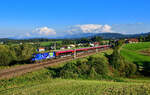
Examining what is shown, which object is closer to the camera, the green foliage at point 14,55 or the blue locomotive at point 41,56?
the green foliage at point 14,55

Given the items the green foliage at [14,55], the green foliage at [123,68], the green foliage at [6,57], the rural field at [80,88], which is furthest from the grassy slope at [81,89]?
the green foliage at [123,68]

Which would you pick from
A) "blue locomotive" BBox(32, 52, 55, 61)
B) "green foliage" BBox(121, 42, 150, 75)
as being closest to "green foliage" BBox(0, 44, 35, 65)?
"blue locomotive" BBox(32, 52, 55, 61)

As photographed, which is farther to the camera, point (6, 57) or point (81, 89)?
point (6, 57)

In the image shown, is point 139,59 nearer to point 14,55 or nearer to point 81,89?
point 14,55

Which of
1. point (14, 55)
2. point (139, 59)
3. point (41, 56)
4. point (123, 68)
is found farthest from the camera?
point (139, 59)

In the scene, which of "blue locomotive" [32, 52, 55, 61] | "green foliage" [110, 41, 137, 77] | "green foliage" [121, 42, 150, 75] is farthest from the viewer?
"green foliage" [121, 42, 150, 75]

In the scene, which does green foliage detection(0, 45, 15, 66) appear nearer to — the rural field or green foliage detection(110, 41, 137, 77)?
the rural field

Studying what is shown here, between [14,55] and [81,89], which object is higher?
[14,55]

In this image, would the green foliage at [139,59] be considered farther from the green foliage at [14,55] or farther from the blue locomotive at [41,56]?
the green foliage at [14,55]

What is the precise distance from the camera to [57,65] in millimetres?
34906

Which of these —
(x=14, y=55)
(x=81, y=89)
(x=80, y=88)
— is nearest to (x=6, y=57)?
(x=14, y=55)

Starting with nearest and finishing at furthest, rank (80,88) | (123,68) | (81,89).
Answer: (81,89)
(80,88)
(123,68)

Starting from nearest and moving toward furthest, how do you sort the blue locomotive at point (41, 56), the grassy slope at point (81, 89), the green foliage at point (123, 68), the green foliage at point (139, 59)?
the grassy slope at point (81, 89), the blue locomotive at point (41, 56), the green foliage at point (123, 68), the green foliage at point (139, 59)

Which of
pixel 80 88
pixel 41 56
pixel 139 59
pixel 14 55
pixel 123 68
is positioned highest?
pixel 14 55
